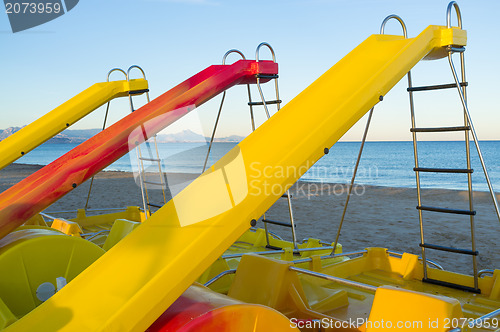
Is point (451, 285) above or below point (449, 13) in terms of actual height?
below

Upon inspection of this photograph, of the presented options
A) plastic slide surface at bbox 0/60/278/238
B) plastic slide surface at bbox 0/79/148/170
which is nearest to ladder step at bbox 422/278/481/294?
plastic slide surface at bbox 0/60/278/238

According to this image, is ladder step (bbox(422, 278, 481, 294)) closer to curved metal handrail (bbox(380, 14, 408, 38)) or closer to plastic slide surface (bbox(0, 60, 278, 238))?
curved metal handrail (bbox(380, 14, 408, 38))

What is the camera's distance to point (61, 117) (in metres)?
6.68

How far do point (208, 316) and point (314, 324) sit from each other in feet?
5.06

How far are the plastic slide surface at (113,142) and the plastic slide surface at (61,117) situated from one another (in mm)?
1326

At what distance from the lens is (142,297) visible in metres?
2.15

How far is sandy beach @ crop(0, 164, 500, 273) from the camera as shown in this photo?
868cm

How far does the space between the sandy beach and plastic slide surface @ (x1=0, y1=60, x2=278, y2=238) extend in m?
4.02

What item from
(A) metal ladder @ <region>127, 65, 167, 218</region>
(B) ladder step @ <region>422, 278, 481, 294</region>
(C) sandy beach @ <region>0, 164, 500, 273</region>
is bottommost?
(C) sandy beach @ <region>0, 164, 500, 273</region>

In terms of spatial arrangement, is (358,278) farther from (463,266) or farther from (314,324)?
(463,266)

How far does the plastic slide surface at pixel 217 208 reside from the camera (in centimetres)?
219

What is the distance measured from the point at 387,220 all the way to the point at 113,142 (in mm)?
7965

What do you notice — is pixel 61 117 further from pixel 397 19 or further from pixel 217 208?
pixel 217 208

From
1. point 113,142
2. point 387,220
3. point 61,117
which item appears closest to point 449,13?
point 113,142
